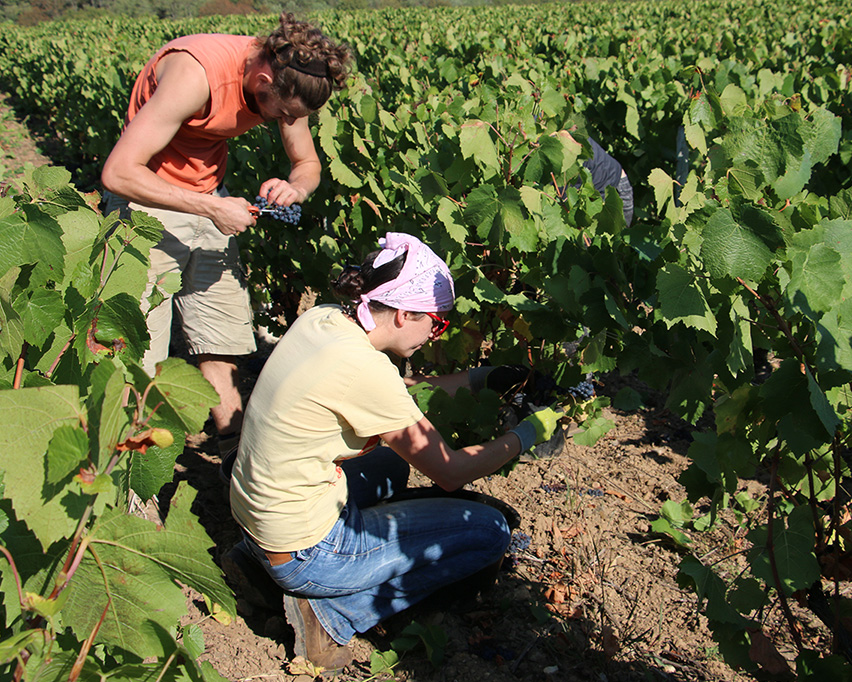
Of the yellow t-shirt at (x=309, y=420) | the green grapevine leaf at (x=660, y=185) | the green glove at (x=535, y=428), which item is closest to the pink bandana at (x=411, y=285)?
the yellow t-shirt at (x=309, y=420)

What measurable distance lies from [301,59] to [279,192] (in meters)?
0.60

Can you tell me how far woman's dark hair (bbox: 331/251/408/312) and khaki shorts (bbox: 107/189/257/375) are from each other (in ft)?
3.61

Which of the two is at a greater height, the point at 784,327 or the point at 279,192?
the point at 784,327

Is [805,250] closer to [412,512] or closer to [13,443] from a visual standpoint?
[13,443]

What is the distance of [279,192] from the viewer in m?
2.89

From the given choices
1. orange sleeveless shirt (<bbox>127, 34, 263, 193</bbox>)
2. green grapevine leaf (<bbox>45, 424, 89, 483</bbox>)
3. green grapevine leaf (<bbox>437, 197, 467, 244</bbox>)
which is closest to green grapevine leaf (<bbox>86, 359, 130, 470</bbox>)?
green grapevine leaf (<bbox>45, 424, 89, 483</bbox>)

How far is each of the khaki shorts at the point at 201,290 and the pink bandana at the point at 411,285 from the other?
1.26 metres

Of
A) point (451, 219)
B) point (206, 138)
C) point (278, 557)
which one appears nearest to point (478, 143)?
point (451, 219)

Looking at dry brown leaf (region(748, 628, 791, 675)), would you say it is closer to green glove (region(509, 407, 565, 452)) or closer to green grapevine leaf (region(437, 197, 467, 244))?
green glove (region(509, 407, 565, 452))

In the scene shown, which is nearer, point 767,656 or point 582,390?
point 767,656

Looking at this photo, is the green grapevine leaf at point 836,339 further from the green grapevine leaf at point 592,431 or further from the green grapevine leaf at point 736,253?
the green grapevine leaf at point 592,431

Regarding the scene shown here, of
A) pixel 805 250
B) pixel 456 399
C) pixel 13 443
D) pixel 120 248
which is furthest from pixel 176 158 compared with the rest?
pixel 805 250

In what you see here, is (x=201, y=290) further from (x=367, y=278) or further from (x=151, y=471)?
(x=151, y=471)

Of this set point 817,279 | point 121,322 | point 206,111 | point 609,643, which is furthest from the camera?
point 206,111
